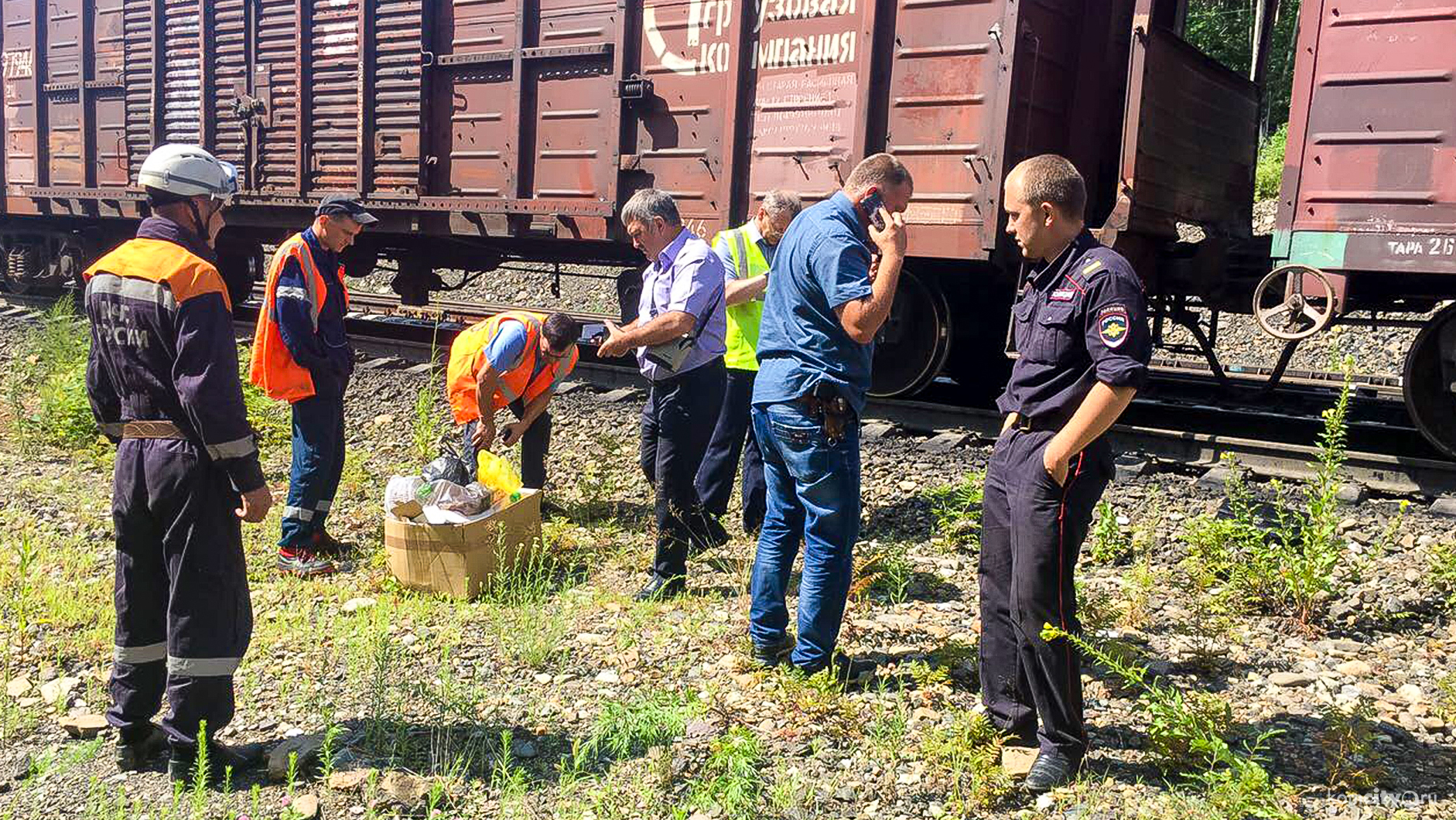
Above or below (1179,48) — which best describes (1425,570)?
below

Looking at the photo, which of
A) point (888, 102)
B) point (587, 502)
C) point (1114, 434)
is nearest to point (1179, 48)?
point (888, 102)

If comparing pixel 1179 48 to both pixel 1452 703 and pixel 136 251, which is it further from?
pixel 136 251

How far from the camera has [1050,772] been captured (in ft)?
10.7

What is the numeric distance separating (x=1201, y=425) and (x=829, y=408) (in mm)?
4831

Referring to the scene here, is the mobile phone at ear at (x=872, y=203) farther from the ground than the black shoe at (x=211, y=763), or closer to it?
farther from the ground

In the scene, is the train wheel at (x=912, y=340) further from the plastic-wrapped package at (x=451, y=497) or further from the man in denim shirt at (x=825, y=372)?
the man in denim shirt at (x=825, y=372)

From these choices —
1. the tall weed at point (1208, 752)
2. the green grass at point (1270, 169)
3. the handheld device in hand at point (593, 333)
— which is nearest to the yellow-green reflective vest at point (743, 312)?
the handheld device in hand at point (593, 333)

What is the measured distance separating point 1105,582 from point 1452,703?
4.95 ft

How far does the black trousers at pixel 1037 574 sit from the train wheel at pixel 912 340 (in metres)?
4.42

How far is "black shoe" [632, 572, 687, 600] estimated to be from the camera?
4.94 m

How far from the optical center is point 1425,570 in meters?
5.00

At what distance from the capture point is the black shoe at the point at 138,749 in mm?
3494

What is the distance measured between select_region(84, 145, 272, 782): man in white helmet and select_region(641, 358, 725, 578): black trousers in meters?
1.92

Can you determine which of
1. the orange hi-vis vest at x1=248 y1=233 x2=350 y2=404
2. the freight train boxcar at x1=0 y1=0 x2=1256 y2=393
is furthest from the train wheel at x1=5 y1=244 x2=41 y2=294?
the orange hi-vis vest at x1=248 y1=233 x2=350 y2=404
